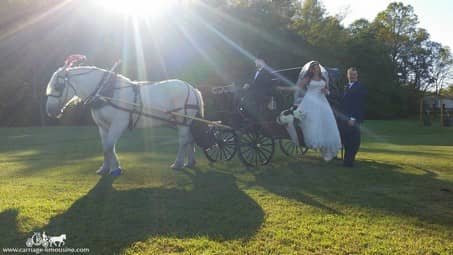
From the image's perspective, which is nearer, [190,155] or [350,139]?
[350,139]

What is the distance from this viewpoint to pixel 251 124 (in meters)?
9.07

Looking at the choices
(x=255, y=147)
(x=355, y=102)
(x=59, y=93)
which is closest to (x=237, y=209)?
(x=255, y=147)

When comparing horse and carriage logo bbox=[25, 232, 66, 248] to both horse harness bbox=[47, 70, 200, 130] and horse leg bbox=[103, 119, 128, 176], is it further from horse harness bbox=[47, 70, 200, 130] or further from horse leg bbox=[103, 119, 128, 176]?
horse harness bbox=[47, 70, 200, 130]

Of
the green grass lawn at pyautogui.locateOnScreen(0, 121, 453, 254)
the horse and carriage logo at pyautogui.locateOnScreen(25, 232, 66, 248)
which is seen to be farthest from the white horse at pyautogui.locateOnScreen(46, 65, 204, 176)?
the horse and carriage logo at pyautogui.locateOnScreen(25, 232, 66, 248)

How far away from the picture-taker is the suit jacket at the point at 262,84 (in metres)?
9.03

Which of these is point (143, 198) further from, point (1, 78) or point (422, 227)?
point (1, 78)

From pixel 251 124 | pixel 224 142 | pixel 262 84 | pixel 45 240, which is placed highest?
pixel 262 84

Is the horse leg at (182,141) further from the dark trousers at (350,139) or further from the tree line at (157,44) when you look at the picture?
the tree line at (157,44)

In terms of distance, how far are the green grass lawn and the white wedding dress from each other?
617mm

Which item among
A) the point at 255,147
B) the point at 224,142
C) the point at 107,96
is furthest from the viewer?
the point at 224,142

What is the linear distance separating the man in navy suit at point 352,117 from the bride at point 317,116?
2.85 feet

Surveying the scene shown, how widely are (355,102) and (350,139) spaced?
34.6 inches

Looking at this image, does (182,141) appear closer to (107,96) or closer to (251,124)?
(251,124)

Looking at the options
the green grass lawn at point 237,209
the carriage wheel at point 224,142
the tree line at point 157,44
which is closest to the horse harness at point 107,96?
the green grass lawn at point 237,209
